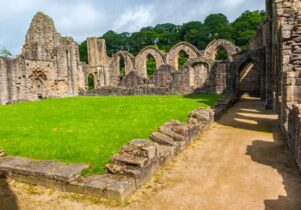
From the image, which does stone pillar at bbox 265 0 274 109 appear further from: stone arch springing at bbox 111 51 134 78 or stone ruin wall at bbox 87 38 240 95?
stone arch springing at bbox 111 51 134 78

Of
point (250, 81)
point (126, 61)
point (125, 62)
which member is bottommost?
point (250, 81)

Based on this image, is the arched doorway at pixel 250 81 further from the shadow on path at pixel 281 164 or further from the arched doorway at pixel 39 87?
Result: the arched doorway at pixel 39 87

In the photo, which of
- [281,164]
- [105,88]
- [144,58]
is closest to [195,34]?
[144,58]

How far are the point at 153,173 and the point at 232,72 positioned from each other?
16.2 metres

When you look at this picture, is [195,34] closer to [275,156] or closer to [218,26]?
[218,26]

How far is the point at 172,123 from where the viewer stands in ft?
26.7

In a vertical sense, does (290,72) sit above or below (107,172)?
above

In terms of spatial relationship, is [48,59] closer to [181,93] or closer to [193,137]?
[181,93]

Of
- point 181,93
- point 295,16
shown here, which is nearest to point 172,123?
point 295,16

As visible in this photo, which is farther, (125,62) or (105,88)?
(125,62)

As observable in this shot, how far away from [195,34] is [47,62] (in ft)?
118

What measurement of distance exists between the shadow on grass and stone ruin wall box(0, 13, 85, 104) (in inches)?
765

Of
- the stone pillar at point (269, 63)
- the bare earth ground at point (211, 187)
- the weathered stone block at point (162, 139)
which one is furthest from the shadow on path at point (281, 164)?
the stone pillar at point (269, 63)

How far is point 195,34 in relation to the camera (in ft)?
183
